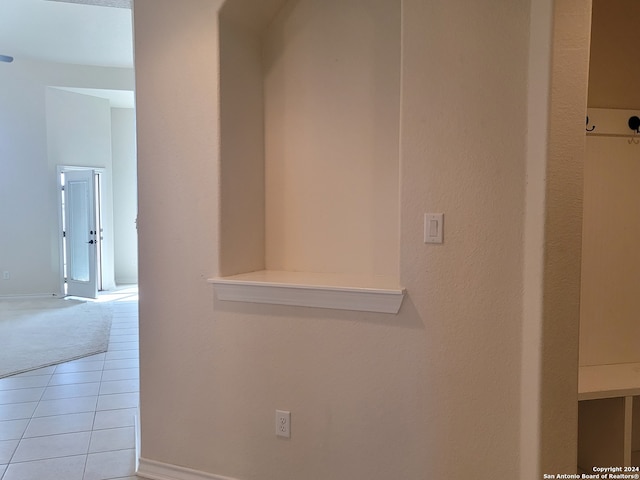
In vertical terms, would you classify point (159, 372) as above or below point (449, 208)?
below

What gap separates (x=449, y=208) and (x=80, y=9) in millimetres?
4847

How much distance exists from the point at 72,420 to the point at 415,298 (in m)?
2.40

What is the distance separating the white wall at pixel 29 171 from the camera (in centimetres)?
657

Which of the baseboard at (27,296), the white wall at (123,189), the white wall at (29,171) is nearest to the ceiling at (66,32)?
the white wall at (29,171)

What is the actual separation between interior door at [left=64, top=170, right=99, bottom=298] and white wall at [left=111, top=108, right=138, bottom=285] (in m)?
0.87

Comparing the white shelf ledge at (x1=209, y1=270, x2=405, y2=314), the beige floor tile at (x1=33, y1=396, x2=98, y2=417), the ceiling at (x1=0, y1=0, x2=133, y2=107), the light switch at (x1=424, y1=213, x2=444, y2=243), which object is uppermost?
the ceiling at (x1=0, y1=0, x2=133, y2=107)

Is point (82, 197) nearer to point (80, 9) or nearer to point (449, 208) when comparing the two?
point (80, 9)

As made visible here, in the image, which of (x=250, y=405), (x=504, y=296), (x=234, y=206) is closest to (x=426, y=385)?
(x=504, y=296)

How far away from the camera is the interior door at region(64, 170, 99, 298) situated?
6.88 meters

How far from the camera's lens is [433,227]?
162 centimetres

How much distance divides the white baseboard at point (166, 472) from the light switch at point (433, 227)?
142cm

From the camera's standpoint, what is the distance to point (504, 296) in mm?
1566

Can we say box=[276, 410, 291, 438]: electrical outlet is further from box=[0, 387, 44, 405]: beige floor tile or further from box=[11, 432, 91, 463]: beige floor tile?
box=[0, 387, 44, 405]: beige floor tile

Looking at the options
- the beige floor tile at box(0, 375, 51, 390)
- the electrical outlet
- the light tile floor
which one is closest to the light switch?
the electrical outlet
